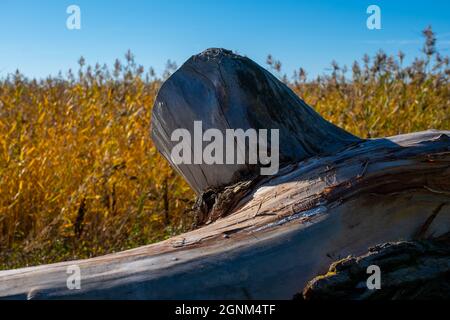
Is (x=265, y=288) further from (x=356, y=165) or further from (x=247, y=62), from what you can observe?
(x=247, y=62)

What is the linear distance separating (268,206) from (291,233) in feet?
0.70

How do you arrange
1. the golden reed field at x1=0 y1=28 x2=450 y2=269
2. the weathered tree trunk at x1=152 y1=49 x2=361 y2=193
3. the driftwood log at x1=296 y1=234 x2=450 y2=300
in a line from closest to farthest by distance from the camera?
the driftwood log at x1=296 y1=234 x2=450 y2=300
the weathered tree trunk at x1=152 y1=49 x2=361 y2=193
the golden reed field at x1=0 y1=28 x2=450 y2=269

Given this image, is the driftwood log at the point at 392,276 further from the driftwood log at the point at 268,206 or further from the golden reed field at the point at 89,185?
the golden reed field at the point at 89,185

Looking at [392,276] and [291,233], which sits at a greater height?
[291,233]

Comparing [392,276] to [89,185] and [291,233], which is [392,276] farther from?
[89,185]

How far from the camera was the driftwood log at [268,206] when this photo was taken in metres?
1.68

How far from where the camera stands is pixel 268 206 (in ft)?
6.64

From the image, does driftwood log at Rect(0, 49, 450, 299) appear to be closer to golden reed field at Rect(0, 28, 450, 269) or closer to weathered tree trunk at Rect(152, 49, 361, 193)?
weathered tree trunk at Rect(152, 49, 361, 193)

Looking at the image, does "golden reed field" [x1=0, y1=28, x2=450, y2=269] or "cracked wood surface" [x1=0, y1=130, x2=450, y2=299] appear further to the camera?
"golden reed field" [x1=0, y1=28, x2=450, y2=269]

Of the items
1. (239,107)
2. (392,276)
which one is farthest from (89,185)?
(392,276)

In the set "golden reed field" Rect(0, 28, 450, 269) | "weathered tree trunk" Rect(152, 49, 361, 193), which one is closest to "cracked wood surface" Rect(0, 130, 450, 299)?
"weathered tree trunk" Rect(152, 49, 361, 193)

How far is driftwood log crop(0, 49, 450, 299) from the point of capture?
5.50ft

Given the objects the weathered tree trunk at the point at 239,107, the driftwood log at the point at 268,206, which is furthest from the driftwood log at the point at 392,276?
the weathered tree trunk at the point at 239,107
